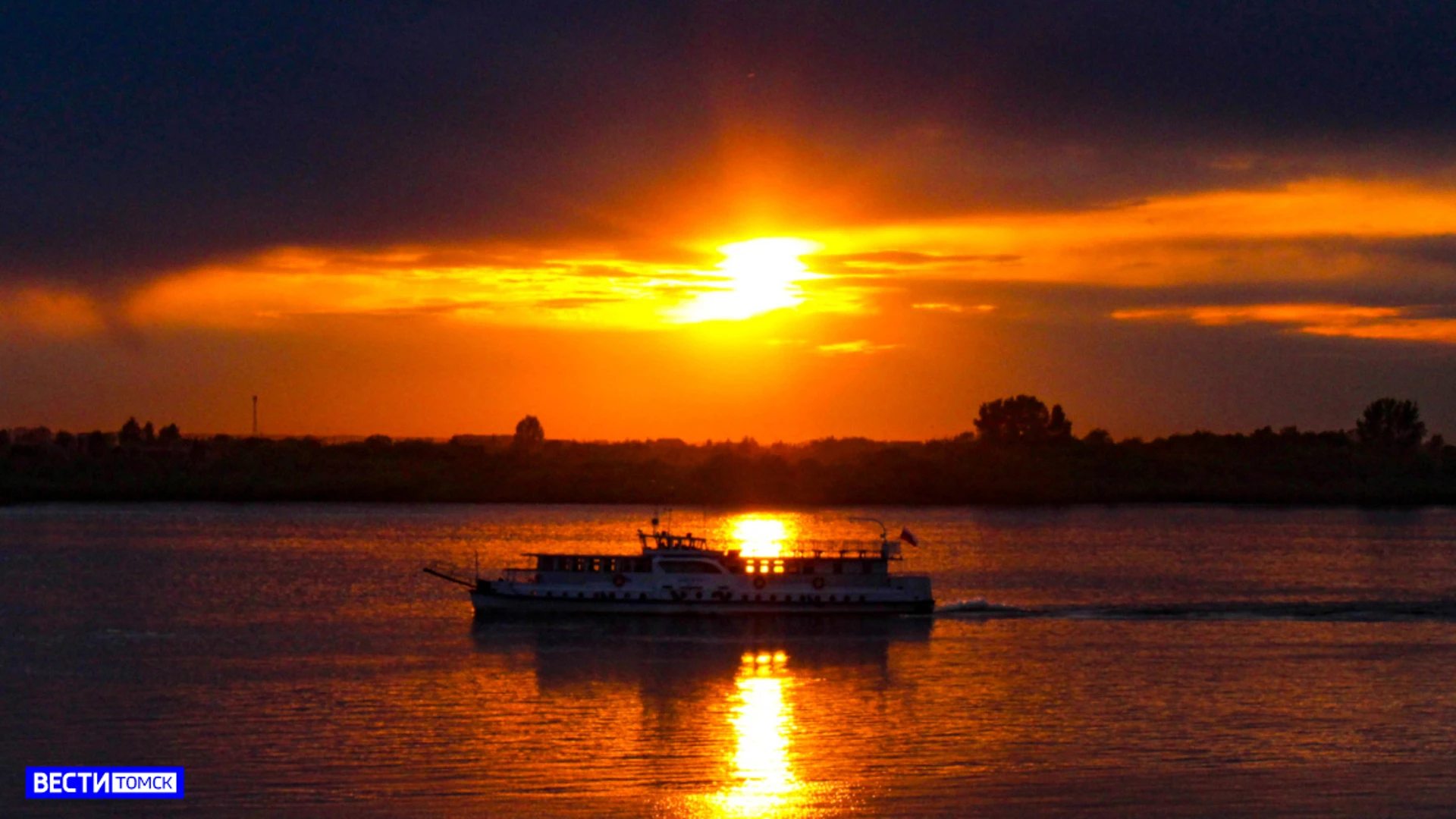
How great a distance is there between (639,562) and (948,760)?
29.7 meters

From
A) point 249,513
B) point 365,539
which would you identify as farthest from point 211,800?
point 249,513

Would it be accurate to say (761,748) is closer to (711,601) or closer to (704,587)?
(711,601)

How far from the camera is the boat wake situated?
63.6 metres

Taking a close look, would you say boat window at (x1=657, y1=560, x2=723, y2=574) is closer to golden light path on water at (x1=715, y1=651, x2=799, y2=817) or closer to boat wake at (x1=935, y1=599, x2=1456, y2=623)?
boat wake at (x1=935, y1=599, x2=1456, y2=623)

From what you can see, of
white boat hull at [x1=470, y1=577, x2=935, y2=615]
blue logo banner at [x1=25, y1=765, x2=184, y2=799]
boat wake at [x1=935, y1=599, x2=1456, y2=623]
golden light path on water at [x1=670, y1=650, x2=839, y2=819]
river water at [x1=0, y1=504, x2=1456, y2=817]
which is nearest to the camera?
golden light path on water at [x1=670, y1=650, x2=839, y2=819]

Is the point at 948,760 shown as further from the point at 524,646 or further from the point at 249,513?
the point at 249,513

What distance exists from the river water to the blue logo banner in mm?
747

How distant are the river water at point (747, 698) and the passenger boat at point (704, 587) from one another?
3.08 feet

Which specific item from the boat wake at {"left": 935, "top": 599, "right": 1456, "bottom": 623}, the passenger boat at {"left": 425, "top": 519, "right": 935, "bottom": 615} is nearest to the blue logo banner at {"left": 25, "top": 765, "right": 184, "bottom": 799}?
the passenger boat at {"left": 425, "top": 519, "right": 935, "bottom": 615}

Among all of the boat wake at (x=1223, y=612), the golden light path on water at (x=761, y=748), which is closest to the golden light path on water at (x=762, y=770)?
the golden light path on water at (x=761, y=748)

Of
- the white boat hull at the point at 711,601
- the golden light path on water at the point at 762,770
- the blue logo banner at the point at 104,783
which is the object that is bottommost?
the golden light path on water at the point at 762,770

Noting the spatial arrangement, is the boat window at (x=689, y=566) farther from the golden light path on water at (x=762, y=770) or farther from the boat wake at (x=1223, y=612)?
the golden light path on water at (x=762, y=770)

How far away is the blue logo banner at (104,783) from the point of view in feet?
97.0

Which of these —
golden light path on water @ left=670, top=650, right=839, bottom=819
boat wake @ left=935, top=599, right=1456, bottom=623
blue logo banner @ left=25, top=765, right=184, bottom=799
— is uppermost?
boat wake @ left=935, top=599, right=1456, bottom=623
